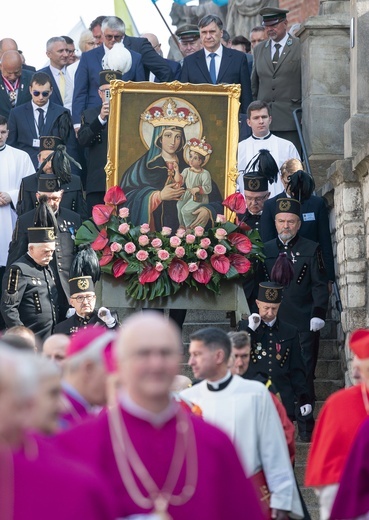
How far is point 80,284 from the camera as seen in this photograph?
13.2 metres

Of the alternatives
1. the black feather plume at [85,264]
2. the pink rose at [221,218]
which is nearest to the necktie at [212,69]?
the pink rose at [221,218]

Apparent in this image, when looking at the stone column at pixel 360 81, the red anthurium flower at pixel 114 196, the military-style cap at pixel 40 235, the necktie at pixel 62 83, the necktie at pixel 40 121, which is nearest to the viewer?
the military-style cap at pixel 40 235

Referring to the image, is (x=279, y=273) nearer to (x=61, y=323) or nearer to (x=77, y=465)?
(x=61, y=323)

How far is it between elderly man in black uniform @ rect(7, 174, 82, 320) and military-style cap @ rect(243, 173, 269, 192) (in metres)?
1.69

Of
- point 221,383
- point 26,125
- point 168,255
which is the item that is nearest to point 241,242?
point 168,255

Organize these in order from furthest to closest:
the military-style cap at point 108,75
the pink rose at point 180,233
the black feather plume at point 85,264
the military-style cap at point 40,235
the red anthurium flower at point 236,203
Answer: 1. the military-style cap at point 108,75
2. the red anthurium flower at point 236,203
3. the pink rose at point 180,233
4. the black feather plume at point 85,264
5. the military-style cap at point 40,235

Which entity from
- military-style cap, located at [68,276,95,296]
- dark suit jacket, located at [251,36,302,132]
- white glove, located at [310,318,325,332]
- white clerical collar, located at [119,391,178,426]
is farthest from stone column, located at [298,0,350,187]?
white clerical collar, located at [119,391,178,426]

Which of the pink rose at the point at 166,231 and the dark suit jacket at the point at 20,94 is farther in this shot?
the dark suit jacket at the point at 20,94

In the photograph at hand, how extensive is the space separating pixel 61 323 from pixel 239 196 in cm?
300

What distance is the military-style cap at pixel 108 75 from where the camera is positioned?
52.9 feet

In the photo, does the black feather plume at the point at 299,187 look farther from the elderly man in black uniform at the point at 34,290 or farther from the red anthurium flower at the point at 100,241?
the elderly man in black uniform at the point at 34,290

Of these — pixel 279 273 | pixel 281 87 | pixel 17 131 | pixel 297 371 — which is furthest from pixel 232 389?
pixel 281 87

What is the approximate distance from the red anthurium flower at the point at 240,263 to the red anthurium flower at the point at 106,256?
1087mm

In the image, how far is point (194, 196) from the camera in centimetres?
1563
